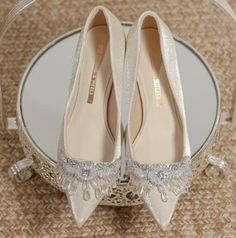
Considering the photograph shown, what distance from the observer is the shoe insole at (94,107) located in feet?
3.20

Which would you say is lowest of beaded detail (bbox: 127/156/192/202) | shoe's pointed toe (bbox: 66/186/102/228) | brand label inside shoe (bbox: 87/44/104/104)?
shoe's pointed toe (bbox: 66/186/102/228)

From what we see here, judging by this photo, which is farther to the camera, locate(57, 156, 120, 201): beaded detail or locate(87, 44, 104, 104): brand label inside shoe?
locate(87, 44, 104, 104): brand label inside shoe

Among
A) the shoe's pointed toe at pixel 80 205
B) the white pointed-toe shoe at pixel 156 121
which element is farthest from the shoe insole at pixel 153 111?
the shoe's pointed toe at pixel 80 205

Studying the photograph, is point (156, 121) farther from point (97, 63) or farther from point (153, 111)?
point (97, 63)

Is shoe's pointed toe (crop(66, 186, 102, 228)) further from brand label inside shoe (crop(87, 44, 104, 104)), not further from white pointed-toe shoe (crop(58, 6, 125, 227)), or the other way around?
brand label inside shoe (crop(87, 44, 104, 104))

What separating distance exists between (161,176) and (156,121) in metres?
0.15

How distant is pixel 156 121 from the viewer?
101cm

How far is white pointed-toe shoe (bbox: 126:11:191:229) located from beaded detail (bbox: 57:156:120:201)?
36 mm

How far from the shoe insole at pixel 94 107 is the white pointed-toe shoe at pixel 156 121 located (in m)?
0.04

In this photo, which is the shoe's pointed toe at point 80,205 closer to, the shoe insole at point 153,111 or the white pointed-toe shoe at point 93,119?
the white pointed-toe shoe at point 93,119

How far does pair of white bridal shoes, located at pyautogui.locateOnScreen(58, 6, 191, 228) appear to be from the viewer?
2.94 feet

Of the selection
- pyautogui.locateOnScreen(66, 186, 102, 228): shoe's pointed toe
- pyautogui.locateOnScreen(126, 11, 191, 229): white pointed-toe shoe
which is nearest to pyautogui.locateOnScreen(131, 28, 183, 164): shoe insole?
pyautogui.locateOnScreen(126, 11, 191, 229): white pointed-toe shoe

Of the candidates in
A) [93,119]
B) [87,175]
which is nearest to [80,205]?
[87,175]

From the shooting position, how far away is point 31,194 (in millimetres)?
1135
